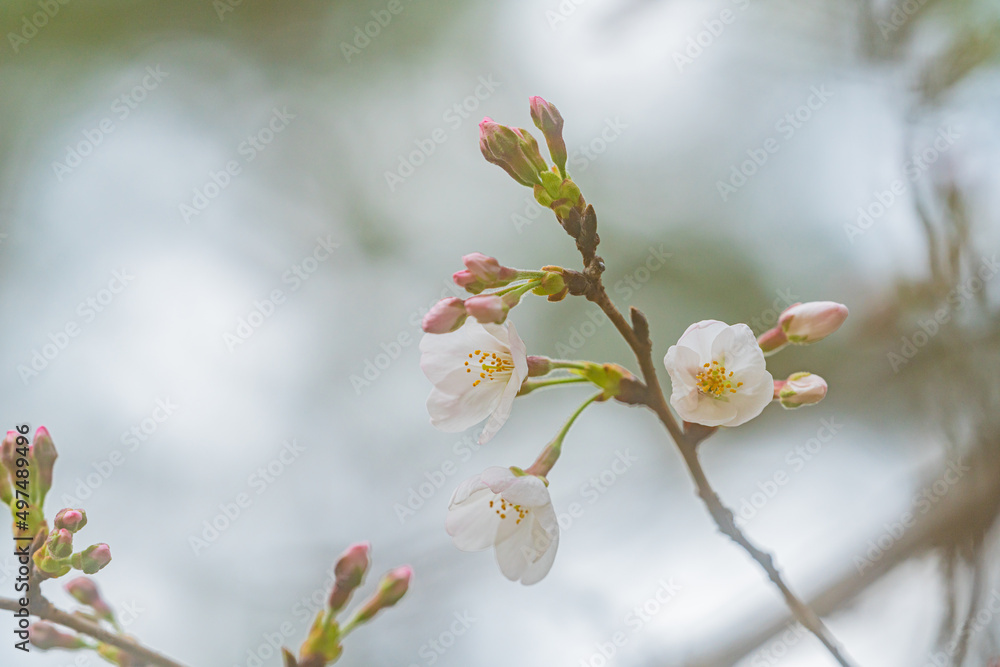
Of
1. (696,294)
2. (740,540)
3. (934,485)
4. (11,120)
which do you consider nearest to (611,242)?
(696,294)

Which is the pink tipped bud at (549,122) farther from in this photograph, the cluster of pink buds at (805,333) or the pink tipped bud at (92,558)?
the pink tipped bud at (92,558)

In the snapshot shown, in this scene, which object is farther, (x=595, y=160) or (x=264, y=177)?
(x=264, y=177)

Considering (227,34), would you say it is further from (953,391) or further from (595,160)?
(953,391)

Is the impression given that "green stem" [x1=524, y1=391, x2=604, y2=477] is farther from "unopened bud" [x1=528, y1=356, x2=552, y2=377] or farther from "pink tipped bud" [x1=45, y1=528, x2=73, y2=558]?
"pink tipped bud" [x1=45, y1=528, x2=73, y2=558]

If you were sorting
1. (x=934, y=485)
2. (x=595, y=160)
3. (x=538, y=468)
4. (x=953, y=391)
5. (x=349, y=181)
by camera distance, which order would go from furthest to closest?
1. (x=349, y=181)
2. (x=595, y=160)
3. (x=934, y=485)
4. (x=953, y=391)
5. (x=538, y=468)

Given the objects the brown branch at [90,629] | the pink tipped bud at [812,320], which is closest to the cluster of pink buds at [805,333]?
the pink tipped bud at [812,320]

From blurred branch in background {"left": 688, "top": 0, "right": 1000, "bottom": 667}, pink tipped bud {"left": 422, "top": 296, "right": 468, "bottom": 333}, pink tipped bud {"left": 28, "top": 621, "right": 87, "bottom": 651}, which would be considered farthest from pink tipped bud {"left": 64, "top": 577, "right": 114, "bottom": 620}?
blurred branch in background {"left": 688, "top": 0, "right": 1000, "bottom": 667}
